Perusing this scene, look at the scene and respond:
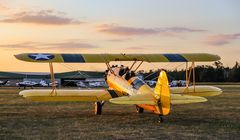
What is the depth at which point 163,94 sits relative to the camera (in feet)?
37.7

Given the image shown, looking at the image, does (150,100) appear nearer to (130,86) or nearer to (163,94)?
(163,94)

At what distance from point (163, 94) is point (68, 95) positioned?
3936mm

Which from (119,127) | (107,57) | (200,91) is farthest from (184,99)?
(200,91)

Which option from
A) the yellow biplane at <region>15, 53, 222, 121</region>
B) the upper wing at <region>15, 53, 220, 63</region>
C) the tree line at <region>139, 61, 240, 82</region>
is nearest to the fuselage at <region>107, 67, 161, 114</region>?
the yellow biplane at <region>15, 53, 222, 121</region>

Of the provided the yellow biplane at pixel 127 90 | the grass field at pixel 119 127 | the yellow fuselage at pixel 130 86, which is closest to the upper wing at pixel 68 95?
the yellow biplane at pixel 127 90

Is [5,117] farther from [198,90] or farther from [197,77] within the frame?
[197,77]

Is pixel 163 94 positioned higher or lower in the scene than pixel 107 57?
lower

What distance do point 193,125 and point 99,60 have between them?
4.44 meters

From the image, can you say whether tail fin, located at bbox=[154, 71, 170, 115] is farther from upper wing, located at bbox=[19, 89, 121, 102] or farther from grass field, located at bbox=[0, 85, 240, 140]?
upper wing, located at bbox=[19, 89, 121, 102]

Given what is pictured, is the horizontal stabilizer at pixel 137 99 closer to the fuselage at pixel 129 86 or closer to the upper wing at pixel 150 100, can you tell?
the upper wing at pixel 150 100

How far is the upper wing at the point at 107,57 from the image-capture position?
1374cm

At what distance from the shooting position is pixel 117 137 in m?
9.65

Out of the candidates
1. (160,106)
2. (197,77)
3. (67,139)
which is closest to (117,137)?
(67,139)

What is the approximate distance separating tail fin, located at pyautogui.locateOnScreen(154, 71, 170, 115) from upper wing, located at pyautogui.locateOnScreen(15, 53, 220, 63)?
12.0 feet
